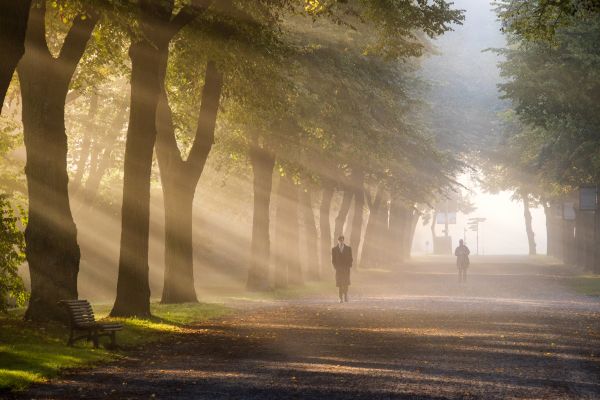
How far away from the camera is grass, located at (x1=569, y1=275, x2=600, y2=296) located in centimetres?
3881

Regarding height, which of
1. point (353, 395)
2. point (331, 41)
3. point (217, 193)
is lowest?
point (353, 395)

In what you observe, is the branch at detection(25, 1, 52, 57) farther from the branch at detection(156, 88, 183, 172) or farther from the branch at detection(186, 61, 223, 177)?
the branch at detection(186, 61, 223, 177)

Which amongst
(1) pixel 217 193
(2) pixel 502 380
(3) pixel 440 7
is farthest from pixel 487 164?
(2) pixel 502 380

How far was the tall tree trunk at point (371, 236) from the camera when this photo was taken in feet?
221

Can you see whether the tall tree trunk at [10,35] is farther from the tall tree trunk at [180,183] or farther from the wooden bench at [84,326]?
the tall tree trunk at [180,183]

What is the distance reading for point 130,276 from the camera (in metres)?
22.8

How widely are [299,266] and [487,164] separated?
38146mm

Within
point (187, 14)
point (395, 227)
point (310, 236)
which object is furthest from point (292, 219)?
point (395, 227)

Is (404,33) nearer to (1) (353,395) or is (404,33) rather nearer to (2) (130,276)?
(2) (130,276)

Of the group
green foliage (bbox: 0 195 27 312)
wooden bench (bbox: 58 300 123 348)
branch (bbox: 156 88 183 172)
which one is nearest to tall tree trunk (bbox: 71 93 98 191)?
branch (bbox: 156 88 183 172)

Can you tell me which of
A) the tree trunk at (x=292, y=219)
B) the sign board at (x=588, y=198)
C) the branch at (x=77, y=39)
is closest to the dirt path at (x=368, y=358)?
the branch at (x=77, y=39)

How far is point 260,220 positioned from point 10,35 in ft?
79.0

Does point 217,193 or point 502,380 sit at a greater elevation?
point 217,193

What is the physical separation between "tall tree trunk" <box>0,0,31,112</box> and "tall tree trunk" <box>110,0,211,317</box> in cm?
749
